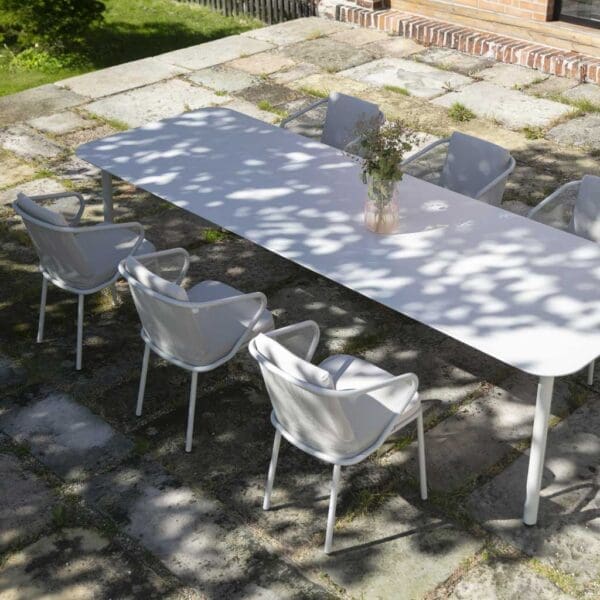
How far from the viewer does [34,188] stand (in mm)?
6992

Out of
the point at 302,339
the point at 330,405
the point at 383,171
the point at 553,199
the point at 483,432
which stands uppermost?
the point at 383,171

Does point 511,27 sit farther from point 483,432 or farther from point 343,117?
point 483,432

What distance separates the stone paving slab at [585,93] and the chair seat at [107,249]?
14.1 feet

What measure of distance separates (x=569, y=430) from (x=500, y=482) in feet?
1.62

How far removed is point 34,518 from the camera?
409cm

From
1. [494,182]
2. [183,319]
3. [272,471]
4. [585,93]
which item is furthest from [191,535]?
[585,93]

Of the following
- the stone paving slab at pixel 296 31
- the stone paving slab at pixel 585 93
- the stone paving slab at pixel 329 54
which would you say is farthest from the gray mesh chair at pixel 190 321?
the stone paving slab at pixel 296 31

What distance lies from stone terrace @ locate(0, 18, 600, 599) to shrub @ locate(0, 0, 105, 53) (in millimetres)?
3496

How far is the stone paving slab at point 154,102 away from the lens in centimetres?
814

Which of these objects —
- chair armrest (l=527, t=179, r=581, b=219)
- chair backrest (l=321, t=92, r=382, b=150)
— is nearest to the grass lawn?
chair backrest (l=321, t=92, r=382, b=150)

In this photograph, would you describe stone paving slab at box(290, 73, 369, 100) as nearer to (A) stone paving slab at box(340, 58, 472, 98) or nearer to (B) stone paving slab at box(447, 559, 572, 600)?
(A) stone paving slab at box(340, 58, 472, 98)

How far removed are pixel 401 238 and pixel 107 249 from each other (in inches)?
59.0

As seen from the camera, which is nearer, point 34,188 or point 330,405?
point 330,405

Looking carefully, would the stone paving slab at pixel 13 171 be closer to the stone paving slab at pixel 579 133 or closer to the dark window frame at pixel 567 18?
the stone paving slab at pixel 579 133
